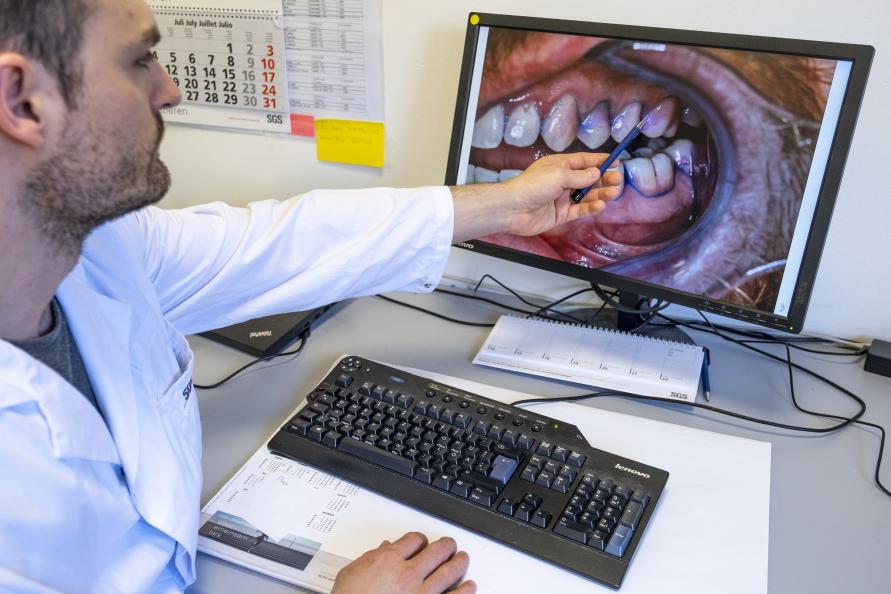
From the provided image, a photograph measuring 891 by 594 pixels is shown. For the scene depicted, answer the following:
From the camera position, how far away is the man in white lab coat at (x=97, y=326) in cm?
64

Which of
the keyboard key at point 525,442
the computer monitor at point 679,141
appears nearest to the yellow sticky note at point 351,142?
the computer monitor at point 679,141

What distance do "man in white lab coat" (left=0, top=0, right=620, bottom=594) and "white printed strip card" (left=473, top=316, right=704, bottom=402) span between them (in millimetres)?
257

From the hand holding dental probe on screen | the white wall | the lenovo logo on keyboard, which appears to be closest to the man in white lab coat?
the hand holding dental probe on screen

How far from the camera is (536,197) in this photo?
3.27 feet

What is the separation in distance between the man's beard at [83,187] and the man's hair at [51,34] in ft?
0.15

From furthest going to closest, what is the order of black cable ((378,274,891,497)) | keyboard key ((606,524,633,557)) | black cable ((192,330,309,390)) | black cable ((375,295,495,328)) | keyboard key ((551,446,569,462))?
black cable ((375,295,495,328)) → black cable ((192,330,309,390)) → black cable ((378,274,891,497)) → keyboard key ((551,446,569,462)) → keyboard key ((606,524,633,557))

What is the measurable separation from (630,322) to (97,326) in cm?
75

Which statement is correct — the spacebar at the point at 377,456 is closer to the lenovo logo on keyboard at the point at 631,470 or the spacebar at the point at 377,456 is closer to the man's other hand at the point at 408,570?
the man's other hand at the point at 408,570

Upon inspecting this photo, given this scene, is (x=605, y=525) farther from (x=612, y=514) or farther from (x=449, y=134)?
(x=449, y=134)

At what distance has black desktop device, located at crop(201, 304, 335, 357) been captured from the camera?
43.6 inches

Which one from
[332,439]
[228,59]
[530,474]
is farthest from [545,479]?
[228,59]

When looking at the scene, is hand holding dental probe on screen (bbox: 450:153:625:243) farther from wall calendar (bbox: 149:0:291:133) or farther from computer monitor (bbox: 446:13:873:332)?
wall calendar (bbox: 149:0:291:133)

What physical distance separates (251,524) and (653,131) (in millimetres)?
Answer: 709

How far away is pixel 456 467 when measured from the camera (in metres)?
0.82
